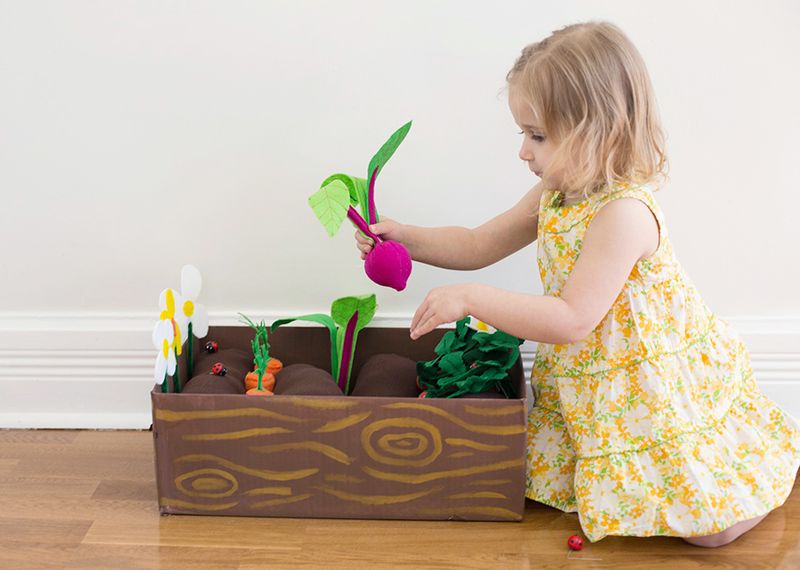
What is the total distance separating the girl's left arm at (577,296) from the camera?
3.70 ft

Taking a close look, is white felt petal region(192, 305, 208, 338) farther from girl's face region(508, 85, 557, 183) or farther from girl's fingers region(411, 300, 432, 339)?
girl's face region(508, 85, 557, 183)

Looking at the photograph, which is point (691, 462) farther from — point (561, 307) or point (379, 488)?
point (379, 488)

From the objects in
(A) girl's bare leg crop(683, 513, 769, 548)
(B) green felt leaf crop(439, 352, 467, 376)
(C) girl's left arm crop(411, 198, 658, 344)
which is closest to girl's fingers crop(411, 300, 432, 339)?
(C) girl's left arm crop(411, 198, 658, 344)

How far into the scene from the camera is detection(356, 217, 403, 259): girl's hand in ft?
4.14

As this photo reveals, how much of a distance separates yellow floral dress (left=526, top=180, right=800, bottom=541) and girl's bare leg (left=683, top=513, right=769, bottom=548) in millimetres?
19

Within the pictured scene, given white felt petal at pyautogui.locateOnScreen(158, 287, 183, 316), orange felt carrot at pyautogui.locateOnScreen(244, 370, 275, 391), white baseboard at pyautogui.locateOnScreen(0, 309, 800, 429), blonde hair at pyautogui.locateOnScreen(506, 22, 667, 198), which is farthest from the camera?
white baseboard at pyautogui.locateOnScreen(0, 309, 800, 429)

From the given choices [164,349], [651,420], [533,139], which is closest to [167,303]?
[164,349]

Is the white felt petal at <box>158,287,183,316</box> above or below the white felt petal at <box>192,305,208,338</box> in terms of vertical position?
above

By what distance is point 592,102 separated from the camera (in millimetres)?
1103

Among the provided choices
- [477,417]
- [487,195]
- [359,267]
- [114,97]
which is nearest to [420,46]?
[487,195]

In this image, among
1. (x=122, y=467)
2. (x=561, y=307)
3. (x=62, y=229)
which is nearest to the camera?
(x=561, y=307)

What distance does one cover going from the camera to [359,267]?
1.47 metres

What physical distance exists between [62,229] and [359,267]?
1.55 ft

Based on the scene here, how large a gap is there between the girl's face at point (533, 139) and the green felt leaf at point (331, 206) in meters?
0.23
